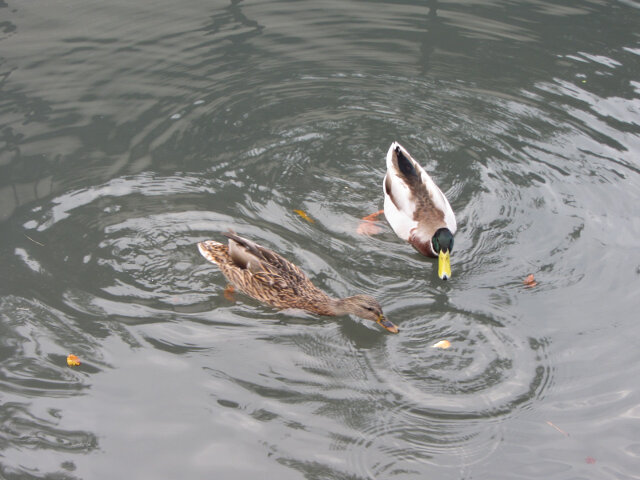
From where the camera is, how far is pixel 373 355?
521 centimetres

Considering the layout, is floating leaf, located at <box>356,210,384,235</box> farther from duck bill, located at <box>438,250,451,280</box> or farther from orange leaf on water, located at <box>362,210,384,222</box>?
duck bill, located at <box>438,250,451,280</box>

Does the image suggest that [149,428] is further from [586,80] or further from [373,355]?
[586,80]

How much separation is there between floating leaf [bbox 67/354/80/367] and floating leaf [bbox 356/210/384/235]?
2650mm

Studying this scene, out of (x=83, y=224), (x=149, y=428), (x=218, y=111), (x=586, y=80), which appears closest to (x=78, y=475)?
(x=149, y=428)

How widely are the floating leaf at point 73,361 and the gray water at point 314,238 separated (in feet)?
0.20

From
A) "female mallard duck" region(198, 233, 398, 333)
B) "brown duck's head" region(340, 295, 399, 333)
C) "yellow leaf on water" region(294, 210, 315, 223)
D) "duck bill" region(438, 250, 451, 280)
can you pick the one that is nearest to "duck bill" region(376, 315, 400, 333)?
"brown duck's head" region(340, 295, 399, 333)

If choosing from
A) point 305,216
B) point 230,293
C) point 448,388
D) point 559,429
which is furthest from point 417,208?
point 559,429

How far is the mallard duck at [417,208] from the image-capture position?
20.0 ft

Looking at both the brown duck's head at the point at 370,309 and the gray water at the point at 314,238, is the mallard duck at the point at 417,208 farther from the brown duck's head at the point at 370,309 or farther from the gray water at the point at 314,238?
the brown duck's head at the point at 370,309

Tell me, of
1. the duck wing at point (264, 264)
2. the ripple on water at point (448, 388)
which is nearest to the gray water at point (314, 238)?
the ripple on water at point (448, 388)

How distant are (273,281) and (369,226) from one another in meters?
1.42

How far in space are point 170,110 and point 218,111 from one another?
54 cm

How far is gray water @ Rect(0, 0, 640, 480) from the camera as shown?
4578 millimetres

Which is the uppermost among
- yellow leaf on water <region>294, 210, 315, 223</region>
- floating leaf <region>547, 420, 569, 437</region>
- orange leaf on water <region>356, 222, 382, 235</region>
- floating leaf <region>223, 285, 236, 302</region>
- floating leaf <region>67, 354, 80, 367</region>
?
yellow leaf on water <region>294, 210, 315, 223</region>
